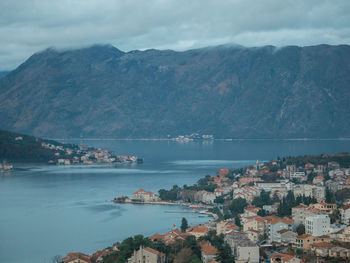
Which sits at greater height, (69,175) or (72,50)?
(72,50)

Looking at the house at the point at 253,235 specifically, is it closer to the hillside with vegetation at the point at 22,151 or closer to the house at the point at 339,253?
the house at the point at 339,253

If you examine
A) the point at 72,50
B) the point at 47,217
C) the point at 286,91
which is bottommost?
the point at 47,217

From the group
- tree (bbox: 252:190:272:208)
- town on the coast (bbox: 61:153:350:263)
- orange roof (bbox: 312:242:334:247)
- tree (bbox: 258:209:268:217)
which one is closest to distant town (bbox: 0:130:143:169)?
town on the coast (bbox: 61:153:350:263)

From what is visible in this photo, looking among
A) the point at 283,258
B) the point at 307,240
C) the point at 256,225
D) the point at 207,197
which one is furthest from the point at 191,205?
the point at 283,258

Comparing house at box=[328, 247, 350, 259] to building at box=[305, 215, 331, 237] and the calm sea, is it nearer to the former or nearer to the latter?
building at box=[305, 215, 331, 237]

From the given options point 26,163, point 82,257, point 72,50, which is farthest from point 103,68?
point 82,257

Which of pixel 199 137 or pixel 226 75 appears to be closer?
pixel 199 137

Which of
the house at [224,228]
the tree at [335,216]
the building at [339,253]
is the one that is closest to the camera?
the building at [339,253]

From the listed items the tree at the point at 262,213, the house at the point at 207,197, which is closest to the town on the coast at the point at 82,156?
the house at the point at 207,197

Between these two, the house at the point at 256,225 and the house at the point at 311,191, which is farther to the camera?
the house at the point at 311,191

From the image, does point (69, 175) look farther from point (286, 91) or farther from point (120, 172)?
point (286, 91)
